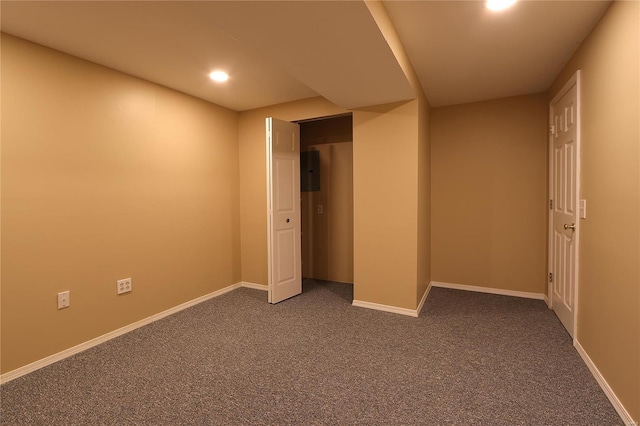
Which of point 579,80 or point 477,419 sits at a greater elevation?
point 579,80

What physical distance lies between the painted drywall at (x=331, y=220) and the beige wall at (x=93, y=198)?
55.6 inches

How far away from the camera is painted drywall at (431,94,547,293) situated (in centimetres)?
353

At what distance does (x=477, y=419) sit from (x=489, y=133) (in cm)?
314

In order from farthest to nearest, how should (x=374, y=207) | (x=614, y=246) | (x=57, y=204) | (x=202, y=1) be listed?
1. (x=374, y=207)
2. (x=57, y=204)
3. (x=614, y=246)
4. (x=202, y=1)

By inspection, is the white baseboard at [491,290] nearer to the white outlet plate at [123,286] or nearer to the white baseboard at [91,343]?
the white baseboard at [91,343]

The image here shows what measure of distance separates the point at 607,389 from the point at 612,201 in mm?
1100

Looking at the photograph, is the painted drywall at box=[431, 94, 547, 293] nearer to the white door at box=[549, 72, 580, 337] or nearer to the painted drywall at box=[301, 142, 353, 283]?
the white door at box=[549, 72, 580, 337]

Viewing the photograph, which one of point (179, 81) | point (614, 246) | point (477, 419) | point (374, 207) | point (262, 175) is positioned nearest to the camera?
point (477, 419)

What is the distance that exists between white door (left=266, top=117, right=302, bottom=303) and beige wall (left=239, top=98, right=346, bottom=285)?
43 centimetres

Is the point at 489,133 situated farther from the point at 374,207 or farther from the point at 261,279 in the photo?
the point at 261,279

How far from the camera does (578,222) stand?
238cm

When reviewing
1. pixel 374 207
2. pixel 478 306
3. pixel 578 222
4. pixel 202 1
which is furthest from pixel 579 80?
pixel 202 1

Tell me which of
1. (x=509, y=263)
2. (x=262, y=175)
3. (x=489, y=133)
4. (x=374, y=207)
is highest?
(x=489, y=133)

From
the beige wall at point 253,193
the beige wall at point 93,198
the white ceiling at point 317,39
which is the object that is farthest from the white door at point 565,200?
the beige wall at point 93,198
